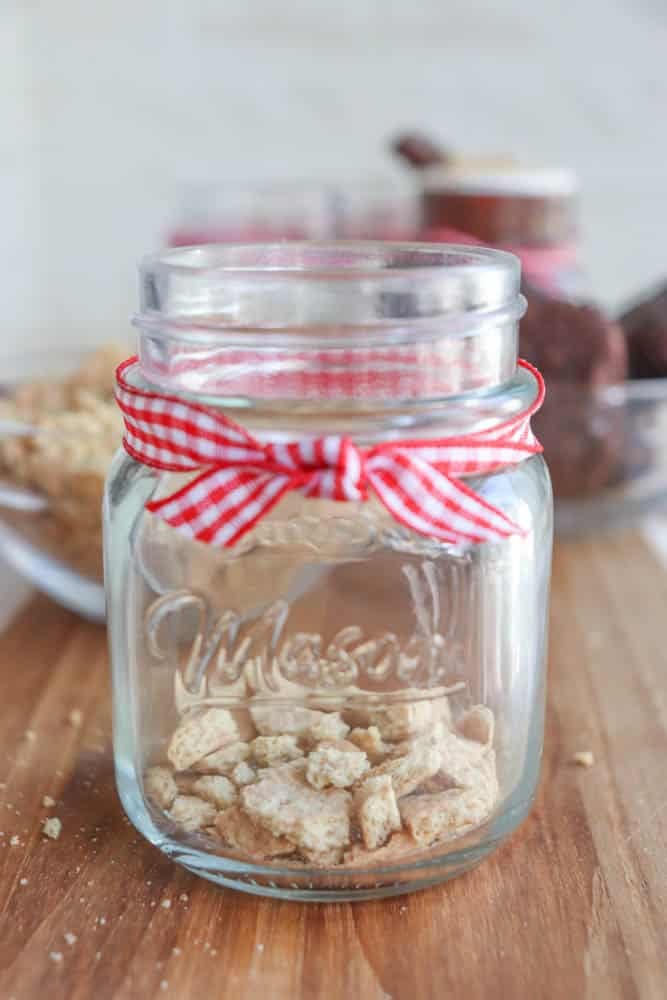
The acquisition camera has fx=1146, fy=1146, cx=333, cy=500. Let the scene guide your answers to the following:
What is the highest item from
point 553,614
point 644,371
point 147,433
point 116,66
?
point 116,66

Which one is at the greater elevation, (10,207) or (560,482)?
(10,207)

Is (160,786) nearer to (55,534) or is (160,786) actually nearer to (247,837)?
(247,837)

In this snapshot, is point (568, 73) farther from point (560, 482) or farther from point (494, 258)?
point (494, 258)

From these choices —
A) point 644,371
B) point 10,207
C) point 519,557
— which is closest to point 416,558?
point 519,557

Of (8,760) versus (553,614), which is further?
(553,614)

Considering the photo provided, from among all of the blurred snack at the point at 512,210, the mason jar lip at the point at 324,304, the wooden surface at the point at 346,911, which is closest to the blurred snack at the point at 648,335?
the blurred snack at the point at 512,210

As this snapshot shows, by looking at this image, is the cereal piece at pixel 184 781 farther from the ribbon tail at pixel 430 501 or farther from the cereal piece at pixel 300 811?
the ribbon tail at pixel 430 501

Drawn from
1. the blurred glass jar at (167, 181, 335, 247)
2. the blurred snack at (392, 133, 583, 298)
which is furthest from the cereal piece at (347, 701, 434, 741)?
the blurred glass jar at (167, 181, 335, 247)
